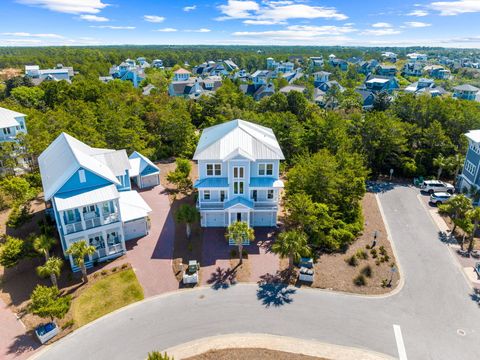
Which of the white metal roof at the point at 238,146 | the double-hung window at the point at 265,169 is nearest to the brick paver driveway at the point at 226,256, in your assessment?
→ the double-hung window at the point at 265,169

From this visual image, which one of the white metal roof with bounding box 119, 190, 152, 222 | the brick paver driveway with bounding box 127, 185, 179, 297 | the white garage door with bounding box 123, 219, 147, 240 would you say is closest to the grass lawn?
the brick paver driveway with bounding box 127, 185, 179, 297

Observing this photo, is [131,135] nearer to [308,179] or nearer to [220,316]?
[308,179]

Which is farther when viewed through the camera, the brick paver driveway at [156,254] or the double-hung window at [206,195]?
the double-hung window at [206,195]

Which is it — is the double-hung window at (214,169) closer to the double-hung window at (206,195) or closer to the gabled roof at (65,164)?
the double-hung window at (206,195)

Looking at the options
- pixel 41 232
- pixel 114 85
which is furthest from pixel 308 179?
pixel 114 85

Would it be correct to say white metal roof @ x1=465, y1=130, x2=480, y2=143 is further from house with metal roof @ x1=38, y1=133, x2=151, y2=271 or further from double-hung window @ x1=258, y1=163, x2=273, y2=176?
house with metal roof @ x1=38, y1=133, x2=151, y2=271
